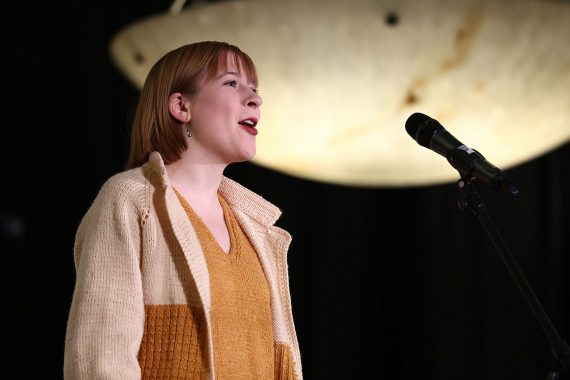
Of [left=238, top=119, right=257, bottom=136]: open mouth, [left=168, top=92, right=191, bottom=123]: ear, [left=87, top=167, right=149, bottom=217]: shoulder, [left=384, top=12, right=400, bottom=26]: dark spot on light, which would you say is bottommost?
[left=87, top=167, right=149, bottom=217]: shoulder

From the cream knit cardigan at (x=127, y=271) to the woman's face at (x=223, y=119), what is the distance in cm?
11

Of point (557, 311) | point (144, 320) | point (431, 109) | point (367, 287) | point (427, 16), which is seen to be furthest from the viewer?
point (367, 287)

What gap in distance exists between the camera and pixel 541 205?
133 inches

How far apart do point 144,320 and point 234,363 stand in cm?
15

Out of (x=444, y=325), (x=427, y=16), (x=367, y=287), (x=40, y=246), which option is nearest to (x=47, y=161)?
(x=40, y=246)

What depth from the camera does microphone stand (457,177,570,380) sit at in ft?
4.68

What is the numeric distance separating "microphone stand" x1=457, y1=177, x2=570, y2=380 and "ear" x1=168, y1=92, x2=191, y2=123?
1.49ft

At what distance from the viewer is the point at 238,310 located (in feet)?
5.00

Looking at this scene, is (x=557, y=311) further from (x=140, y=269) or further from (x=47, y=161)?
(x=140, y=269)

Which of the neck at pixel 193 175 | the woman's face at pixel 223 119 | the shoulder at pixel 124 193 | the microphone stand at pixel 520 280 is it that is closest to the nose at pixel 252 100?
the woman's face at pixel 223 119

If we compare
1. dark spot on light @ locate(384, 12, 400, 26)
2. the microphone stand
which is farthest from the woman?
the microphone stand

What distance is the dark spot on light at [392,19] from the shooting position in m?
1.72

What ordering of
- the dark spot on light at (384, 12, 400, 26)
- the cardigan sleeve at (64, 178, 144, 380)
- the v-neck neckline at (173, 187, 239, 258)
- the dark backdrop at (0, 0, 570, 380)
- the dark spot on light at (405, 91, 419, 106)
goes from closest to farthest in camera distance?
the cardigan sleeve at (64, 178, 144, 380), the v-neck neckline at (173, 187, 239, 258), the dark spot on light at (384, 12, 400, 26), the dark spot on light at (405, 91, 419, 106), the dark backdrop at (0, 0, 570, 380)

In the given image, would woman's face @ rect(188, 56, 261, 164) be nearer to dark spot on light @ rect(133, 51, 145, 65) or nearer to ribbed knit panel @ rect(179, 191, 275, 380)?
ribbed knit panel @ rect(179, 191, 275, 380)
